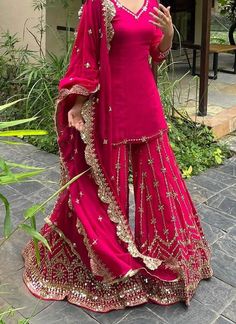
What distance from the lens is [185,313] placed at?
239 cm

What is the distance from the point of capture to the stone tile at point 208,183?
396 centimetres

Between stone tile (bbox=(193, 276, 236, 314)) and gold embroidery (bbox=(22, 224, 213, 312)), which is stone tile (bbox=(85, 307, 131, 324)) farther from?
stone tile (bbox=(193, 276, 236, 314))

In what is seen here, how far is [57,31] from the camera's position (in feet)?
19.3

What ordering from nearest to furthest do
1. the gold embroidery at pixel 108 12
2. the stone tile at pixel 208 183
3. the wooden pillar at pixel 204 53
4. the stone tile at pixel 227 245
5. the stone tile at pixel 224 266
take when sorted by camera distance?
the gold embroidery at pixel 108 12, the stone tile at pixel 224 266, the stone tile at pixel 227 245, the stone tile at pixel 208 183, the wooden pillar at pixel 204 53

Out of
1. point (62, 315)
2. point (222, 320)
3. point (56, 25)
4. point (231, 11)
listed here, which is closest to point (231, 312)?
point (222, 320)

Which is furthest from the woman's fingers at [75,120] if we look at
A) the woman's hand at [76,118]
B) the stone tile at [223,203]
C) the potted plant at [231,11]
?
the potted plant at [231,11]

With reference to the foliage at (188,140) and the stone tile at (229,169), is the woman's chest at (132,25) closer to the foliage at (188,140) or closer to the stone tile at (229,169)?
the foliage at (188,140)

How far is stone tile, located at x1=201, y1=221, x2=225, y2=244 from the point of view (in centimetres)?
312

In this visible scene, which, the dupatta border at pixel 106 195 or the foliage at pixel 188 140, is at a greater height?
the dupatta border at pixel 106 195

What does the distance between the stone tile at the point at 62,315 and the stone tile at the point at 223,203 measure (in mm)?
1571

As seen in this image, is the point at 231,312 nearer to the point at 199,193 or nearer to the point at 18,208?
the point at 199,193

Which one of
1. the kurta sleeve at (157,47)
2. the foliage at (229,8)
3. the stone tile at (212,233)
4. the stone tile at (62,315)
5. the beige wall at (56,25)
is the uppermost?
the kurta sleeve at (157,47)

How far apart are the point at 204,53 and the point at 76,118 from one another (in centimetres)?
310

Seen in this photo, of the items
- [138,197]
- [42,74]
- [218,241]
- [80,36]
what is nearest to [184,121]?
[42,74]
